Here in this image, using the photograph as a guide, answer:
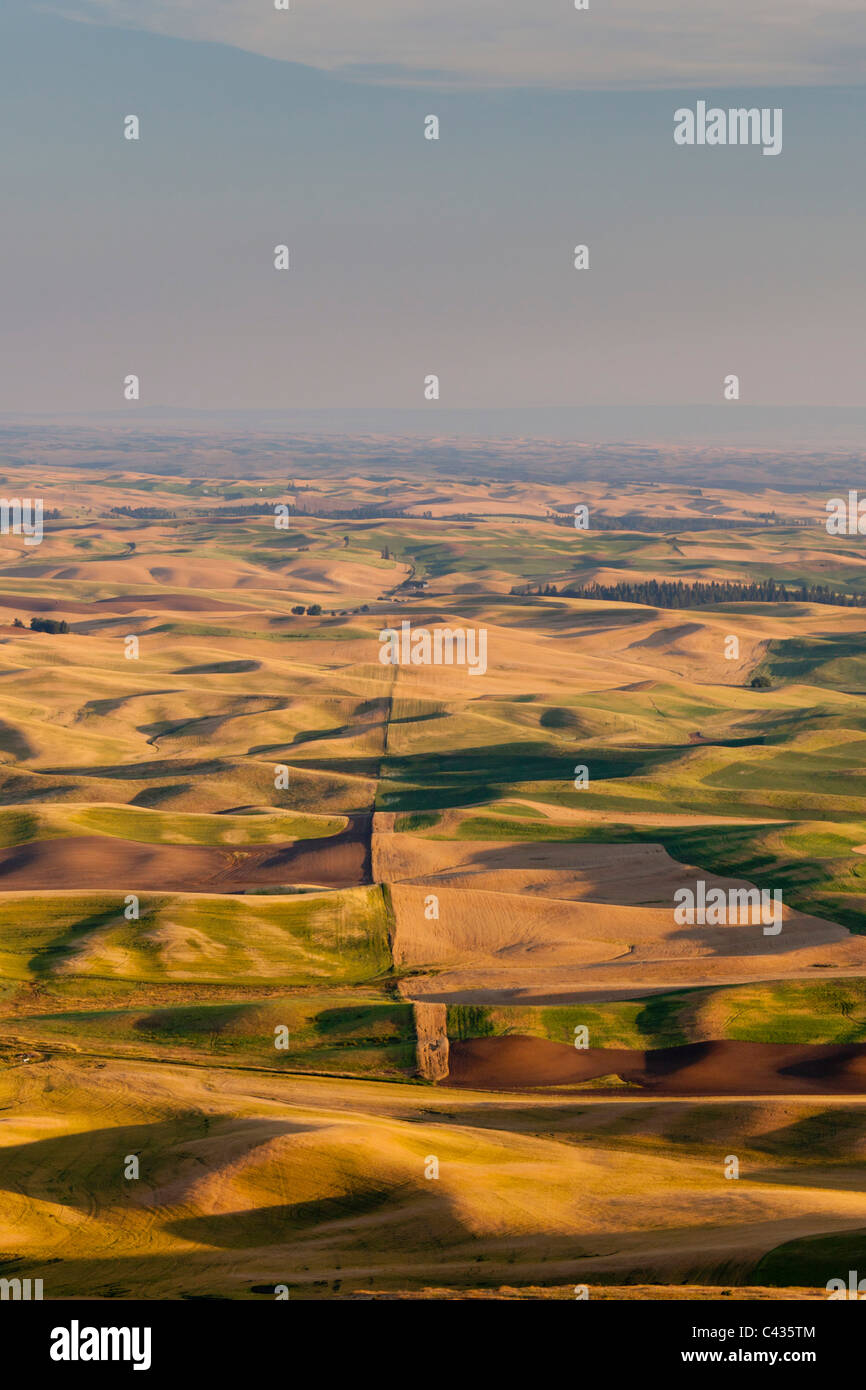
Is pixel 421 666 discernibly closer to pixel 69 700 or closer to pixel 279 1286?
pixel 69 700

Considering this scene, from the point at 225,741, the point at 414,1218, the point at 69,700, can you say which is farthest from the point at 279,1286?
the point at 69,700

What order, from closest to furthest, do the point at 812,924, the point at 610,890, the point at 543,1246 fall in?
the point at 543,1246 → the point at 812,924 → the point at 610,890

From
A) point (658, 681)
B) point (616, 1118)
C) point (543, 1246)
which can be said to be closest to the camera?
point (543, 1246)

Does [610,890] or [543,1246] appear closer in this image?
[543,1246]

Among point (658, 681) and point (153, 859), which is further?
point (658, 681)

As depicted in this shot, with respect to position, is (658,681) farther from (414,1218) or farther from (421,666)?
(414,1218)

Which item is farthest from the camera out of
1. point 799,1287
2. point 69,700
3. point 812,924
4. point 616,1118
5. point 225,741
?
point 69,700
